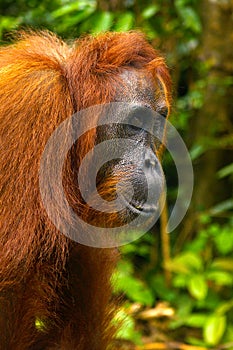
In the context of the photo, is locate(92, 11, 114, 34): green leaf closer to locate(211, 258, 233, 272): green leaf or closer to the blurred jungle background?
the blurred jungle background

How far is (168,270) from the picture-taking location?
196 inches

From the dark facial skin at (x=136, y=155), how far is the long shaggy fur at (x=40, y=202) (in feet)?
0.23

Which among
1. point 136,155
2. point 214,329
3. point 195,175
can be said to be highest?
point 195,175

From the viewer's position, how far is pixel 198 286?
422 cm

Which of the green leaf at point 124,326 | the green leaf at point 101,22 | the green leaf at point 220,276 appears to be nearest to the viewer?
the green leaf at point 124,326

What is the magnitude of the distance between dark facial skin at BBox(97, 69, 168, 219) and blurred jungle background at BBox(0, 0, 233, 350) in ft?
3.28

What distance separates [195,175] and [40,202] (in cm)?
300

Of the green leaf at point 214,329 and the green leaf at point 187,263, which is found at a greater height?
the green leaf at point 187,263

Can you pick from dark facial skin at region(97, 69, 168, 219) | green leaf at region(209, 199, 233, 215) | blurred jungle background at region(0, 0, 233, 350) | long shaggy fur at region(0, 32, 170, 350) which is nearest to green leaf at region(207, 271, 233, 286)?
blurred jungle background at region(0, 0, 233, 350)

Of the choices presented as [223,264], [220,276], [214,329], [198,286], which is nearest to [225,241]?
[223,264]

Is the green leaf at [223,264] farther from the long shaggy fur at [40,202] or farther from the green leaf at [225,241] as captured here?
the long shaggy fur at [40,202]

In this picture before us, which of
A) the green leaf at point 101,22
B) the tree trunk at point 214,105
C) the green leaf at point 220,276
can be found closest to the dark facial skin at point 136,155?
the green leaf at point 101,22

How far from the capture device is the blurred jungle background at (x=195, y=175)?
163 inches

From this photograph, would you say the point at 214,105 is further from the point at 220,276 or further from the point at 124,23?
the point at 124,23
